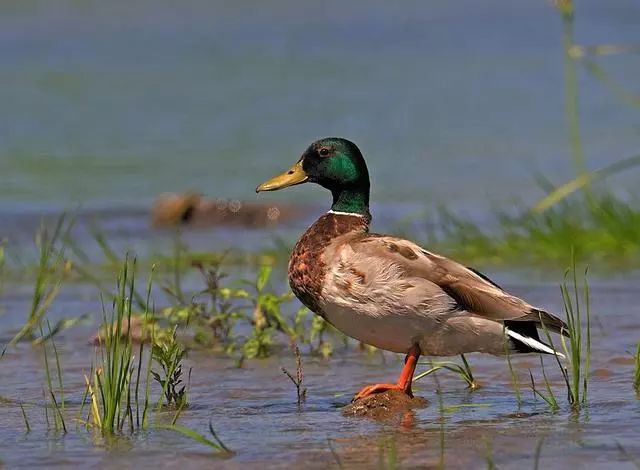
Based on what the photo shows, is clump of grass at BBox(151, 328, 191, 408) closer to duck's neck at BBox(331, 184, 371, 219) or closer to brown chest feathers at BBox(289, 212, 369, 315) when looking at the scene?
brown chest feathers at BBox(289, 212, 369, 315)

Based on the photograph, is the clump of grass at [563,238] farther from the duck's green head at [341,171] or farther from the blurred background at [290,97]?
the blurred background at [290,97]

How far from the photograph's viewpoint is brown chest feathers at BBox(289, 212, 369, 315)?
6.16 meters

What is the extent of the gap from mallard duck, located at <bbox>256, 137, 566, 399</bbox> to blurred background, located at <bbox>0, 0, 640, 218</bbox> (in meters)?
6.42

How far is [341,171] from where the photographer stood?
684 cm

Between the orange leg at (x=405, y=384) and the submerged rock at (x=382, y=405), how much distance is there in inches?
1.5

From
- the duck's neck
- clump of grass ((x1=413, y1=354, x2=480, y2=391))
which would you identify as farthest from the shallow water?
the duck's neck

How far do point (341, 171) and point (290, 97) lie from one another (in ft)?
39.4

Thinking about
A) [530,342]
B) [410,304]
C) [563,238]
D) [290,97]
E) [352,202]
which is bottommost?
[530,342]

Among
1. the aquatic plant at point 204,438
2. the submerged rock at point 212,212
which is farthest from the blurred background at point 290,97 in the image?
the aquatic plant at point 204,438

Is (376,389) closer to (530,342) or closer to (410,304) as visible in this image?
(410,304)

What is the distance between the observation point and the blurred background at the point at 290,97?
14695 millimetres

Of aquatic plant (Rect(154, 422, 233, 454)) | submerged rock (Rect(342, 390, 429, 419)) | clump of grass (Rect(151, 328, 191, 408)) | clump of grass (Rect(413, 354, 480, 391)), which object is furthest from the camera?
clump of grass (Rect(413, 354, 480, 391))

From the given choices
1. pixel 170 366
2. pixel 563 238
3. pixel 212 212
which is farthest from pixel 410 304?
pixel 212 212

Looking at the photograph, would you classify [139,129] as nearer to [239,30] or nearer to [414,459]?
[239,30]
